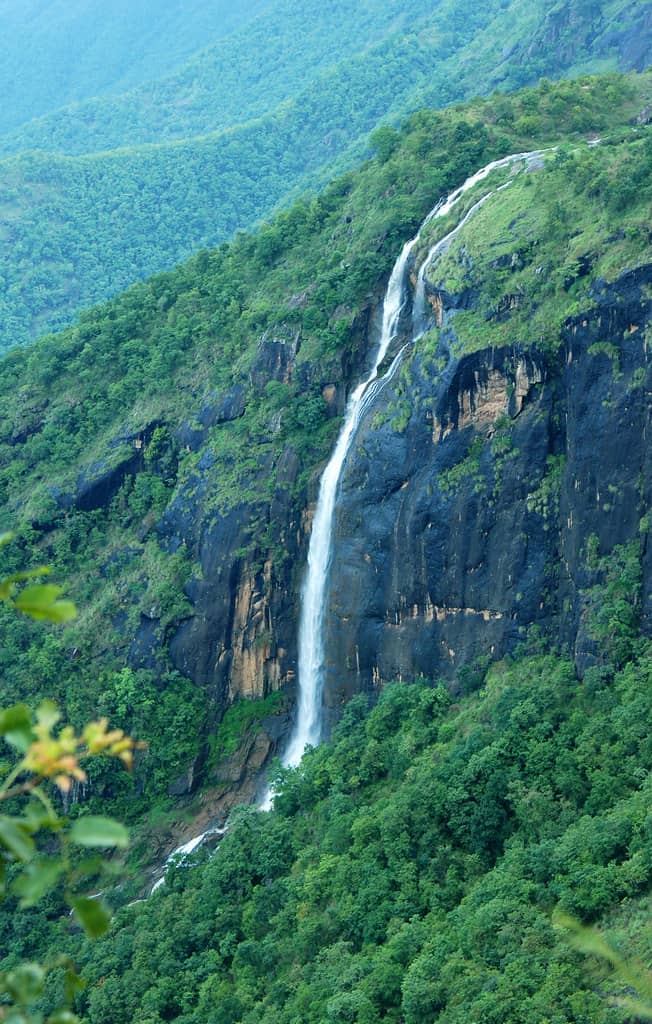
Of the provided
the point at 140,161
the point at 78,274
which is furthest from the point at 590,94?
the point at 140,161

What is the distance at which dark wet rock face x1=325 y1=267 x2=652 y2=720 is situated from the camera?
21.5 meters

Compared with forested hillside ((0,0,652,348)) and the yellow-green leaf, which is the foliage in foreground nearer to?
the yellow-green leaf

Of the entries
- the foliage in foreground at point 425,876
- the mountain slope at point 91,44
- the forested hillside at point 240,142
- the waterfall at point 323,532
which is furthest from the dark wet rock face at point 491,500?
the mountain slope at point 91,44

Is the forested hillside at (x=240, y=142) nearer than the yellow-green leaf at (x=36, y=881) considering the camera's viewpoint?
No

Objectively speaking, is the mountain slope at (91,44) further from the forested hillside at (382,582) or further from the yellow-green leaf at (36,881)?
the yellow-green leaf at (36,881)

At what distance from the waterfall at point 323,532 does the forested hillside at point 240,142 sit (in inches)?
1077

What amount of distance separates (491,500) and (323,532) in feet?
15.9

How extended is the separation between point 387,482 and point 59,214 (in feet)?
139

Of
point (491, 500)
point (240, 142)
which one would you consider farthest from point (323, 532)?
point (240, 142)

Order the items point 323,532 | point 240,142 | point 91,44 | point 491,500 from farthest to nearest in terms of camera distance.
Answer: point 91,44 → point 240,142 → point 323,532 → point 491,500

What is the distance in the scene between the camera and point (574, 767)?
19.4 m

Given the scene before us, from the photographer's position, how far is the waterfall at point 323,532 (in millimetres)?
26938

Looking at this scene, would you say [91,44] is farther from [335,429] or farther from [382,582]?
[382,582]

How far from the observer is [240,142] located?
228 feet
